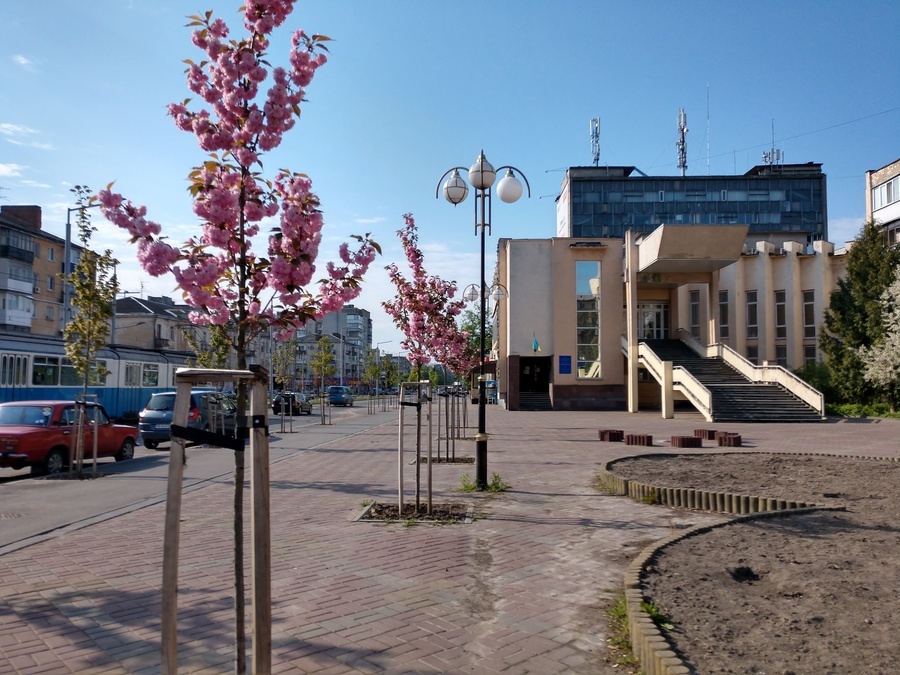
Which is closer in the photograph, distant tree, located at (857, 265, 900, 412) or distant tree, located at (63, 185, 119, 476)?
distant tree, located at (63, 185, 119, 476)

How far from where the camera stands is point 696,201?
91.1 m

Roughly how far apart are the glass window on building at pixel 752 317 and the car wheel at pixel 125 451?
3673cm

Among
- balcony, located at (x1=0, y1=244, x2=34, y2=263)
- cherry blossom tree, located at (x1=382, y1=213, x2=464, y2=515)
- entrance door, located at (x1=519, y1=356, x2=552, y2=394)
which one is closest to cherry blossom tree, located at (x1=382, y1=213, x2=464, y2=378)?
cherry blossom tree, located at (x1=382, y1=213, x2=464, y2=515)

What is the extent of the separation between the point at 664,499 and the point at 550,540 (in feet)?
8.92

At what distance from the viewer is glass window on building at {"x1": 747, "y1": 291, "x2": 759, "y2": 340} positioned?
1694 inches

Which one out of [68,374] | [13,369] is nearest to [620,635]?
[13,369]

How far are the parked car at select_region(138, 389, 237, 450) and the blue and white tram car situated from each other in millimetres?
1114

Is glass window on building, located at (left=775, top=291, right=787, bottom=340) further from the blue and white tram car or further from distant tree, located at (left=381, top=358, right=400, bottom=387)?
distant tree, located at (left=381, top=358, right=400, bottom=387)

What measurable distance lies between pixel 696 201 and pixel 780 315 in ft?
173

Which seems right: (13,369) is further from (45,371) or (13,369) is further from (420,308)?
(420,308)

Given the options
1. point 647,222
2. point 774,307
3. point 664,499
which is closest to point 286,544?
point 664,499

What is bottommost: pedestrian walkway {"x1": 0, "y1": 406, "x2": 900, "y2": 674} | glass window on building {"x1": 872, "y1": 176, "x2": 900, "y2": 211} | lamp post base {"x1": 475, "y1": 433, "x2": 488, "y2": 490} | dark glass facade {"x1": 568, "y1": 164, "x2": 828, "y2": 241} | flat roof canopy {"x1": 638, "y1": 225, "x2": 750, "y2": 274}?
pedestrian walkway {"x1": 0, "y1": 406, "x2": 900, "y2": 674}

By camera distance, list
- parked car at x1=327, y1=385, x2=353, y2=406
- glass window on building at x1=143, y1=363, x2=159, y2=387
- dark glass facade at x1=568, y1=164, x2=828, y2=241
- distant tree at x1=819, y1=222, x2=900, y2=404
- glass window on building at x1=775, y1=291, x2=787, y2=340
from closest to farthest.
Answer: distant tree at x1=819, y1=222, x2=900, y2=404 < glass window on building at x1=143, y1=363, x2=159, y2=387 < glass window on building at x1=775, y1=291, x2=787, y2=340 < parked car at x1=327, y1=385, x2=353, y2=406 < dark glass facade at x1=568, y1=164, x2=828, y2=241

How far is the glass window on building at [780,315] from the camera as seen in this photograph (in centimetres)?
4200
